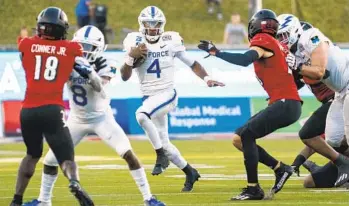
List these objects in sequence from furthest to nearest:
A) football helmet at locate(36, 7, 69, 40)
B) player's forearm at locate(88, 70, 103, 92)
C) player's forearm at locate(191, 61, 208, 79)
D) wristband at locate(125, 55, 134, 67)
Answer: player's forearm at locate(191, 61, 208, 79), wristband at locate(125, 55, 134, 67), player's forearm at locate(88, 70, 103, 92), football helmet at locate(36, 7, 69, 40)

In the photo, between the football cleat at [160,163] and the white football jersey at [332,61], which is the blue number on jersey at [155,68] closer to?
the football cleat at [160,163]

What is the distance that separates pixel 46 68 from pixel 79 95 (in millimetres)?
958

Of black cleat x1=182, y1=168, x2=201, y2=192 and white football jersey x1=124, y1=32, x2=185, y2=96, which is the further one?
white football jersey x1=124, y1=32, x2=185, y2=96

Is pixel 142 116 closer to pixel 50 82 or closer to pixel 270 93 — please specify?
pixel 270 93

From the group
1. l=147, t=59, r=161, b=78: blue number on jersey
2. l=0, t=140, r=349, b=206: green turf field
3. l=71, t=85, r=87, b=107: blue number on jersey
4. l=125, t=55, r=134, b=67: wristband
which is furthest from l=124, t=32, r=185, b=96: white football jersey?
l=71, t=85, r=87, b=107: blue number on jersey

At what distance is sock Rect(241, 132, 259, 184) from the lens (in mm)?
11742

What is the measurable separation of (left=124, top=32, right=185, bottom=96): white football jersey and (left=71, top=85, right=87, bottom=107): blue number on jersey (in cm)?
256

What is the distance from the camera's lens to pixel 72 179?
10.1 m

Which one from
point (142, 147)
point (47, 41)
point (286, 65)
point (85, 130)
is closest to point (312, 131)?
point (286, 65)

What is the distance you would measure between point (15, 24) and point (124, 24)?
118 inches

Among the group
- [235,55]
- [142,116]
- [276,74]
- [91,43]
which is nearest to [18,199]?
[91,43]

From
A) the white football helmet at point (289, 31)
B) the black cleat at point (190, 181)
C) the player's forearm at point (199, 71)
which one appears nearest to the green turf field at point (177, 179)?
the black cleat at point (190, 181)

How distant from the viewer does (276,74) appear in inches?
475

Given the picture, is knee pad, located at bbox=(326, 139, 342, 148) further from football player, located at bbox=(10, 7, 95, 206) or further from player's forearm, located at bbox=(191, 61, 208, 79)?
football player, located at bbox=(10, 7, 95, 206)
